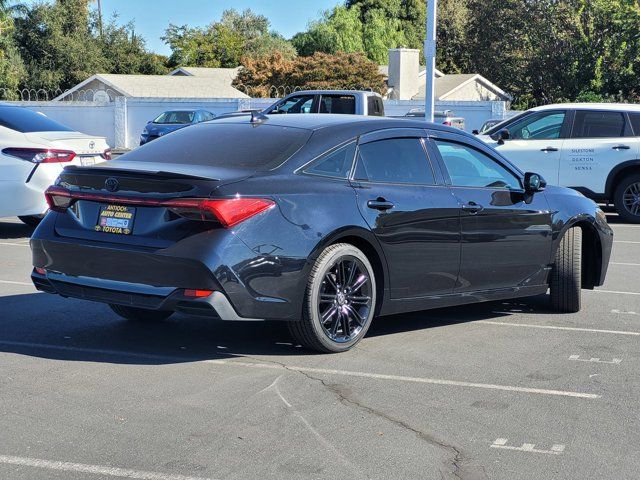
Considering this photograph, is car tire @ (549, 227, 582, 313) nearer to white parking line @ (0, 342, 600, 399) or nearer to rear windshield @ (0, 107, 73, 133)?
white parking line @ (0, 342, 600, 399)

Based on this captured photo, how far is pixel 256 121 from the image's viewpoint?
761cm

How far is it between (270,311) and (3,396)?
1667mm

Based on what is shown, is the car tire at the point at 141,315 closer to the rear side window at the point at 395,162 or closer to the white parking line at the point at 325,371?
the white parking line at the point at 325,371

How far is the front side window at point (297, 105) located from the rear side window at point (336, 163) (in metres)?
14.1

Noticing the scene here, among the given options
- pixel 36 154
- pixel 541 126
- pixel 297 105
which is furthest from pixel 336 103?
pixel 36 154

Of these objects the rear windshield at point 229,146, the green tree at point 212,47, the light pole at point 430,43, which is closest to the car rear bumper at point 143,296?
the rear windshield at point 229,146

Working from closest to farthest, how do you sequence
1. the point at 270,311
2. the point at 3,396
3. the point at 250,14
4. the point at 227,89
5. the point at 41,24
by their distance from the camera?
the point at 3,396
the point at 270,311
the point at 227,89
the point at 41,24
the point at 250,14

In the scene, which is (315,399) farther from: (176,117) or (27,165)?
(176,117)

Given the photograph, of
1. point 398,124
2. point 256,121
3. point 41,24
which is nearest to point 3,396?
point 256,121

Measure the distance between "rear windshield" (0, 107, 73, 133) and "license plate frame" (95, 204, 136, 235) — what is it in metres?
6.52

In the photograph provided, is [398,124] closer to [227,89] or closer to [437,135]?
[437,135]

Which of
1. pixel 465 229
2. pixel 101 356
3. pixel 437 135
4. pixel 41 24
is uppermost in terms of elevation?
pixel 41 24

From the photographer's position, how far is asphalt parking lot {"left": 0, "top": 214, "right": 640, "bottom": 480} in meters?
4.77

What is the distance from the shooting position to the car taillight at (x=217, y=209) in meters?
6.19
